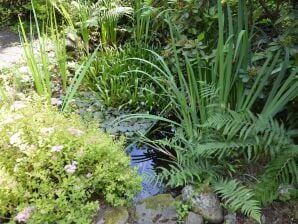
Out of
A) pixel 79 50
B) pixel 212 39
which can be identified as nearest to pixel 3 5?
pixel 79 50

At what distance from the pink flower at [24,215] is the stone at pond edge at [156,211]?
23.3 inches

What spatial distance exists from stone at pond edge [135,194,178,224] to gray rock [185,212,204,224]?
0.07m

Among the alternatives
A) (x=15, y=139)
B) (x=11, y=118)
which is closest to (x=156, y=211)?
(x=15, y=139)

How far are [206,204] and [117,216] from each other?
0.52m

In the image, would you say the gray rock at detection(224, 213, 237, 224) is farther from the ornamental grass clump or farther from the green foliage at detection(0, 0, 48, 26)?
the green foliage at detection(0, 0, 48, 26)

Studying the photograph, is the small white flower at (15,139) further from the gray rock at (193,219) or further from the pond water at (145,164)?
the gray rock at (193,219)

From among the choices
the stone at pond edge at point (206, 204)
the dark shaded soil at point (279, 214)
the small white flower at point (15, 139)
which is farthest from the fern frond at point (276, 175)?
the small white flower at point (15, 139)

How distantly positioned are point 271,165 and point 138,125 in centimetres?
124

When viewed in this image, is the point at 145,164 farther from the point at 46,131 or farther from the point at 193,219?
the point at 46,131

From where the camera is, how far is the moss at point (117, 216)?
195cm

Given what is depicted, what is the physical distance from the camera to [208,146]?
6.57ft

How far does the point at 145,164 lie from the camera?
2611 mm

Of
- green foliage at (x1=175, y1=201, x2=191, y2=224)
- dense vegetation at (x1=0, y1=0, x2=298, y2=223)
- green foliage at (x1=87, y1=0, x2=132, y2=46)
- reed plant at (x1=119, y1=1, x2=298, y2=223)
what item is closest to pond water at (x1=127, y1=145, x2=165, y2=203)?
dense vegetation at (x1=0, y1=0, x2=298, y2=223)

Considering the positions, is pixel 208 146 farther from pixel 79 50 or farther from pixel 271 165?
pixel 79 50
